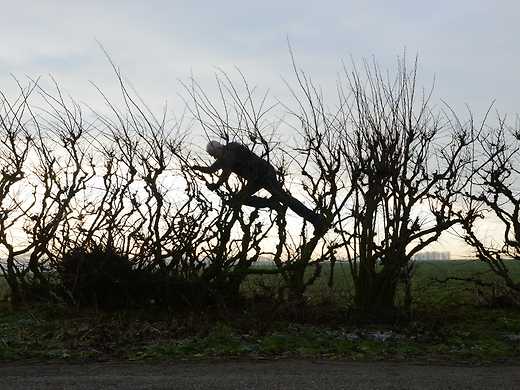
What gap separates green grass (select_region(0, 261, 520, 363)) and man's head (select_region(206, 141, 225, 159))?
256 cm

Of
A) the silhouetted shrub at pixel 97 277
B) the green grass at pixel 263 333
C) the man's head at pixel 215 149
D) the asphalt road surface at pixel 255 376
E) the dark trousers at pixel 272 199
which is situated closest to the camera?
the asphalt road surface at pixel 255 376

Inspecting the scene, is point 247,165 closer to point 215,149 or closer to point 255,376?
point 215,149

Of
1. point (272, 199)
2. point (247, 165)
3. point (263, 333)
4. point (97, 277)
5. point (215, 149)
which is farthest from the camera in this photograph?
point (97, 277)

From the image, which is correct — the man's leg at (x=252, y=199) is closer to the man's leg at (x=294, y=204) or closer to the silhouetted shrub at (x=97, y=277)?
the man's leg at (x=294, y=204)

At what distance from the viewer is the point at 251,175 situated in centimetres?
1205

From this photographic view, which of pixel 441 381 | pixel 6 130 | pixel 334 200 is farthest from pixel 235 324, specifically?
pixel 6 130

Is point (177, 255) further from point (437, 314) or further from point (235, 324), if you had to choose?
point (437, 314)

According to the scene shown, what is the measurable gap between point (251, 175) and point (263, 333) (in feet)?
10.1

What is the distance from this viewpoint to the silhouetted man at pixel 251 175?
11.9 m

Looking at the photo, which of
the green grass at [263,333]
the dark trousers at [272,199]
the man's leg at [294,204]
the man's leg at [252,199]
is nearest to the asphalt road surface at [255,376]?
the green grass at [263,333]

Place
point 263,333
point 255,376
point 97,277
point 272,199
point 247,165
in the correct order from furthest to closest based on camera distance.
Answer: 1. point 97,277
2. point 272,199
3. point 247,165
4. point 263,333
5. point 255,376

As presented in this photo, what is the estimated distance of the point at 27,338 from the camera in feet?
34.4

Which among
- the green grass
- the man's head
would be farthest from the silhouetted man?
the green grass

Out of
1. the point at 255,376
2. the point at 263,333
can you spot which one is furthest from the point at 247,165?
the point at 255,376
